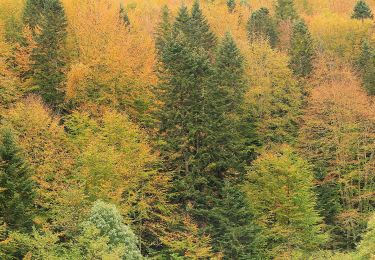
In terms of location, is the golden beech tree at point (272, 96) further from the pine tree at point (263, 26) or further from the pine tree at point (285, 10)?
the pine tree at point (285, 10)

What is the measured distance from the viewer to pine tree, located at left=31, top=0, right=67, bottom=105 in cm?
5069

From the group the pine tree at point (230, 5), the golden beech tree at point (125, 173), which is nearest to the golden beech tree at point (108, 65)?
the golden beech tree at point (125, 173)

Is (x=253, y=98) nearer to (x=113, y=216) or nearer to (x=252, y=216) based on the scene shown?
(x=252, y=216)

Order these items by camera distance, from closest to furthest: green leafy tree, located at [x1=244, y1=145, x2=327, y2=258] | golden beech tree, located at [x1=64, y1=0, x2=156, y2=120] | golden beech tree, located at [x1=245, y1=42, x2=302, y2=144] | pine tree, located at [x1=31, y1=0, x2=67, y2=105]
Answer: green leafy tree, located at [x1=244, y1=145, x2=327, y2=258] < golden beech tree, located at [x1=64, y1=0, x2=156, y2=120] < golden beech tree, located at [x1=245, y1=42, x2=302, y2=144] < pine tree, located at [x1=31, y1=0, x2=67, y2=105]

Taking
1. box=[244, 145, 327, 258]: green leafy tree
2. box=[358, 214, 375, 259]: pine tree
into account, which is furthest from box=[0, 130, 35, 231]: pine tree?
box=[358, 214, 375, 259]: pine tree

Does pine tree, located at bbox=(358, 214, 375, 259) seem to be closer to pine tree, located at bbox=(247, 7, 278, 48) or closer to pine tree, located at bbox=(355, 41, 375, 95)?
pine tree, located at bbox=(355, 41, 375, 95)

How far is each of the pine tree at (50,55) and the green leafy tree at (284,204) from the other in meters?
22.0

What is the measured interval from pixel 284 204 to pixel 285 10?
54.9 m

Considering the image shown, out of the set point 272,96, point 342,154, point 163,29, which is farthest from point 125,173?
point 163,29

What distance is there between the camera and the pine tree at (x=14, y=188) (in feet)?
99.3

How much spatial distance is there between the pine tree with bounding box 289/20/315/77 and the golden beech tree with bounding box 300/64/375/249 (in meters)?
8.02

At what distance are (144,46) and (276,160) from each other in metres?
21.3

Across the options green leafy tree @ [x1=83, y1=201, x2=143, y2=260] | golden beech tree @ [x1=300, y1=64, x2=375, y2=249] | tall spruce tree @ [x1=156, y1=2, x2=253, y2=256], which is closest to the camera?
green leafy tree @ [x1=83, y1=201, x2=143, y2=260]

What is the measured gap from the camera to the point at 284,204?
130 feet
